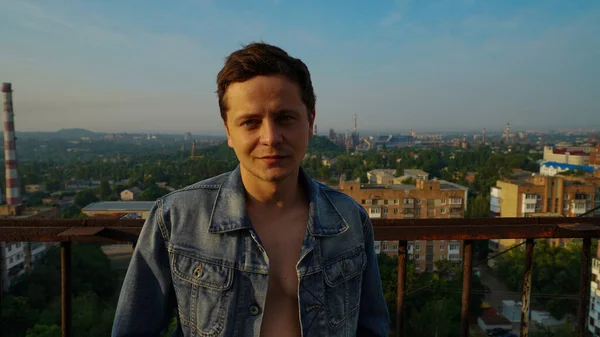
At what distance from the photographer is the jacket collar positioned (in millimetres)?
956

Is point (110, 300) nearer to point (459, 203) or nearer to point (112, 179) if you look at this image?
point (459, 203)

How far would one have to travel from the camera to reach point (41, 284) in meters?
13.4

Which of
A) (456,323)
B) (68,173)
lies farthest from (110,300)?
(68,173)

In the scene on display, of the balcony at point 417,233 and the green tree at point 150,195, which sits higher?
the balcony at point 417,233

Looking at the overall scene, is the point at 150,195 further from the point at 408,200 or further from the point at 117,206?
the point at 408,200

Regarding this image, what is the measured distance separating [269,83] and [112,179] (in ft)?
157

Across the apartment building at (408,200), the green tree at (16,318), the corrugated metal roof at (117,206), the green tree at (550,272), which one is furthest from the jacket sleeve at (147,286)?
the corrugated metal roof at (117,206)

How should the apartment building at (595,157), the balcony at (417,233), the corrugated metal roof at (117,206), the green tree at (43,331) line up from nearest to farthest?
1. the balcony at (417,233)
2. the green tree at (43,331)
3. the corrugated metal roof at (117,206)
4. the apartment building at (595,157)

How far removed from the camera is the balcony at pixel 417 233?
49.3 inches

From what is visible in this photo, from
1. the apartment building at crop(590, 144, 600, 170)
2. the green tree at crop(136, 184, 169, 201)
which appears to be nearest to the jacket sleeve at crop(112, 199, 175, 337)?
the green tree at crop(136, 184, 169, 201)

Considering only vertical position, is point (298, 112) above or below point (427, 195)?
above

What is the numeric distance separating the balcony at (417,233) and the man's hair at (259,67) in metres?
0.59

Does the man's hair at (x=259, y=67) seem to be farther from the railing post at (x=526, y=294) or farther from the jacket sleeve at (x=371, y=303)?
the railing post at (x=526, y=294)

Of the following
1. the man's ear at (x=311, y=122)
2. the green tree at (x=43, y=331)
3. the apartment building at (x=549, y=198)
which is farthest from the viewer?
the apartment building at (x=549, y=198)
